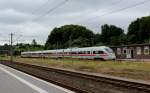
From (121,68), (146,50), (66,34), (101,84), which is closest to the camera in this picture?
(101,84)

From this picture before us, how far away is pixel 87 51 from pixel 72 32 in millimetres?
83142

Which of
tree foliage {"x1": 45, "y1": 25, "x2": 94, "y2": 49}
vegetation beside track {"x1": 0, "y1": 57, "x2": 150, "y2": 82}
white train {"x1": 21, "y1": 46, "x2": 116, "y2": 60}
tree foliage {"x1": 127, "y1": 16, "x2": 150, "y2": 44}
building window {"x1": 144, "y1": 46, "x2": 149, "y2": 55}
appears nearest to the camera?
vegetation beside track {"x1": 0, "y1": 57, "x2": 150, "y2": 82}

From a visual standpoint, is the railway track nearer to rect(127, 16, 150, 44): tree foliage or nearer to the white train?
the white train

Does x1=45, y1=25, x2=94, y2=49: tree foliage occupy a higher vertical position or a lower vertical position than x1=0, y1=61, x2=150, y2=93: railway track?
higher

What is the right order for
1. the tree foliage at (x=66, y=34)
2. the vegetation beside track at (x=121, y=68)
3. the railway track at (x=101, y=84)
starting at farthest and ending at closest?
the tree foliage at (x=66, y=34)
the vegetation beside track at (x=121, y=68)
the railway track at (x=101, y=84)

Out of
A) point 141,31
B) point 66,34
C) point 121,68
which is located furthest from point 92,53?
point 66,34

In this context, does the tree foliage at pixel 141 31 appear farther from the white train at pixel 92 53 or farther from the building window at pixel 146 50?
the building window at pixel 146 50

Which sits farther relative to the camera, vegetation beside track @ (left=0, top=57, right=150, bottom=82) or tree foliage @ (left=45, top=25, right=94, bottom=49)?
tree foliage @ (left=45, top=25, right=94, bottom=49)

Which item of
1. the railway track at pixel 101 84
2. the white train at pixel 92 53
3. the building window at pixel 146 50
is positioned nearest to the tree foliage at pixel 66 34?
the white train at pixel 92 53

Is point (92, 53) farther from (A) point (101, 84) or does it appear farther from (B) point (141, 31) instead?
(B) point (141, 31)

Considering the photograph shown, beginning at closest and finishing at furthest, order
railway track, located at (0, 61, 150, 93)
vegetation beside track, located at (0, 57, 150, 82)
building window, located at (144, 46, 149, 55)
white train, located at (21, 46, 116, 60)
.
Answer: railway track, located at (0, 61, 150, 93) → vegetation beside track, located at (0, 57, 150, 82) → white train, located at (21, 46, 116, 60) → building window, located at (144, 46, 149, 55)

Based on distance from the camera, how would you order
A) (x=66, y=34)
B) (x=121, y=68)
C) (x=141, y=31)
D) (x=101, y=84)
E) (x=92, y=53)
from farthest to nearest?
(x=66, y=34), (x=141, y=31), (x=92, y=53), (x=121, y=68), (x=101, y=84)

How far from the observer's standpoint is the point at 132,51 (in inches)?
3068

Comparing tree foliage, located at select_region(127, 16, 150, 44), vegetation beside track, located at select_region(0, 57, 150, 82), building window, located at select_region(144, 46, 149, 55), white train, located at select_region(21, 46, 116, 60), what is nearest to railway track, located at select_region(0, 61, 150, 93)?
vegetation beside track, located at select_region(0, 57, 150, 82)
